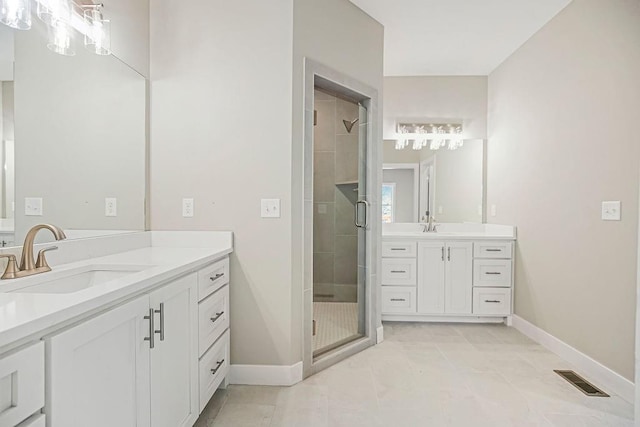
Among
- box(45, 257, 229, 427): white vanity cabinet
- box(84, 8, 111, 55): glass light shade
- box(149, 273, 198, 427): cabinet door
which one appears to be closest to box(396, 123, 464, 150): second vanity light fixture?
box(45, 257, 229, 427): white vanity cabinet

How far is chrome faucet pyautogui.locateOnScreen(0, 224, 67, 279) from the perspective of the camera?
51.2 inches

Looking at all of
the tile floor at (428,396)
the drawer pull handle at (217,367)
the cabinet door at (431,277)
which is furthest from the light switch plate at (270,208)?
the cabinet door at (431,277)

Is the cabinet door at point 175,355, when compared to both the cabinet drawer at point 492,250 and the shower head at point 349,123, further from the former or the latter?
the cabinet drawer at point 492,250

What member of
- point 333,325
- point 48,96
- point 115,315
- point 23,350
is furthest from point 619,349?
point 48,96

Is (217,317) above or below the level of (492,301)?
above

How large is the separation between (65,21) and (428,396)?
2702 millimetres

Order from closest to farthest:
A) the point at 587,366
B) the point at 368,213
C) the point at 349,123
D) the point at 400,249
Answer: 1. the point at 587,366
2. the point at 368,213
3. the point at 349,123
4. the point at 400,249

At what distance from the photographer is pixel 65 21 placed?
66.3 inches

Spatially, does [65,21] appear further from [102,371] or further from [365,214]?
[365,214]

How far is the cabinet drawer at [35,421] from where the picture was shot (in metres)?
0.81

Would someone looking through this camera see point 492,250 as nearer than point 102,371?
No

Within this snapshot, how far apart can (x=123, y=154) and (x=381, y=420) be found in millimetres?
2041

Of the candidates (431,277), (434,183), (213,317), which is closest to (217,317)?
(213,317)

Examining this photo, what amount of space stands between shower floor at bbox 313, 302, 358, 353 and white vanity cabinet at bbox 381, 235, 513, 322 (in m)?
0.47
